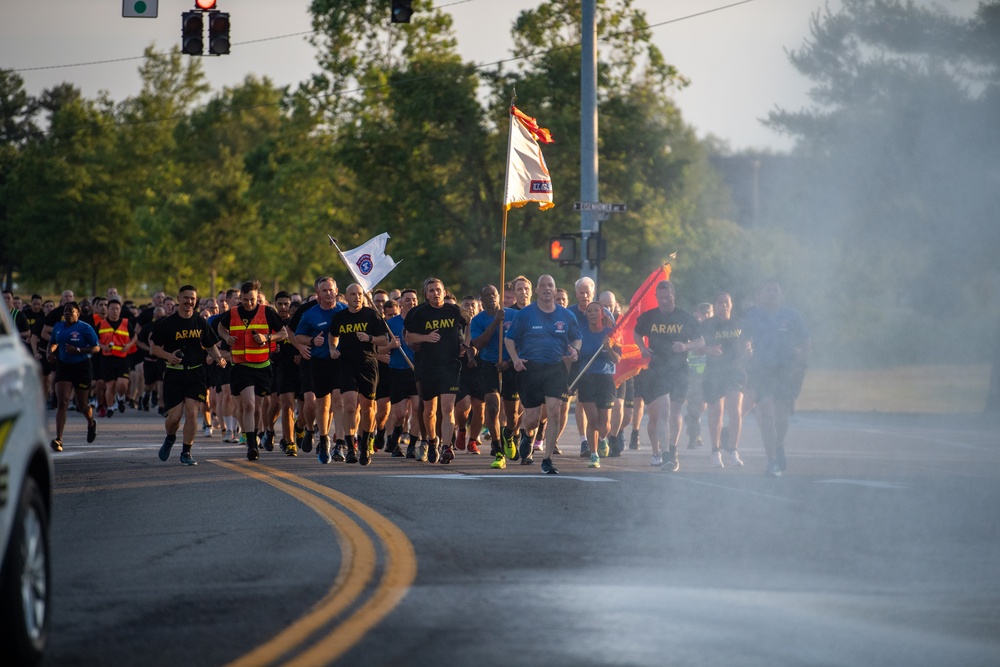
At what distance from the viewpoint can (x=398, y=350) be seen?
18156mm

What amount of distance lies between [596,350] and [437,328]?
186 centimetres

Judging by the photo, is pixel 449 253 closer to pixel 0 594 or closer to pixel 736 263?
pixel 736 263

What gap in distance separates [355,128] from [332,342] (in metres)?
31.9

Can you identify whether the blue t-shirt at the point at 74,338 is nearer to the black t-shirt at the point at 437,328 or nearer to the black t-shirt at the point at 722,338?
the black t-shirt at the point at 437,328

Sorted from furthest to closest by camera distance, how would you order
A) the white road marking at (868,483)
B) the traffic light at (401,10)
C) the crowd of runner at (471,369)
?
the traffic light at (401,10)
the crowd of runner at (471,369)
the white road marking at (868,483)

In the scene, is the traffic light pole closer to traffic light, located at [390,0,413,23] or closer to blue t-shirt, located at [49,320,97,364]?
traffic light, located at [390,0,413,23]

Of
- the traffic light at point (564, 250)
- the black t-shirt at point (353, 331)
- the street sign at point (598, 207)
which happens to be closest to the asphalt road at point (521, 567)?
the black t-shirt at point (353, 331)

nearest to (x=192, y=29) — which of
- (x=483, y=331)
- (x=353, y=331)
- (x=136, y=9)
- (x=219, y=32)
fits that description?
(x=219, y=32)

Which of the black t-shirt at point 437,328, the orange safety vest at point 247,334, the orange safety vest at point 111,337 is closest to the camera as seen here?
the black t-shirt at point 437,328

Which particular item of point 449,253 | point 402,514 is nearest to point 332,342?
point 402,514

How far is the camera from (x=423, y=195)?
45906 mm

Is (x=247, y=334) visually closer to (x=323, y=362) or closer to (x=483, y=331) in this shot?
(x=323, y=362)

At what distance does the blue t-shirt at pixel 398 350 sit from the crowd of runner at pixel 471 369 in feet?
0.08

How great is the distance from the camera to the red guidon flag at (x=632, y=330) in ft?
63.5
